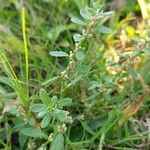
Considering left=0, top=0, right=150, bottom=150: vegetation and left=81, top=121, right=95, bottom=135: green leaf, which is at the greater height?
left=0, top=0, right=150, bottom=150: vegetation

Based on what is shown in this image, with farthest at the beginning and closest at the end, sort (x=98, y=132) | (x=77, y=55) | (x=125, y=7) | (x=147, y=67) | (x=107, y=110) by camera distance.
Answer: (x=125, y=7) < (x=147, y=67) < (x=107, y=110) < (x=98, y=132) < (x=77, y=55)

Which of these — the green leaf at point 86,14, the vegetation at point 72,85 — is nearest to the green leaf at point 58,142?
the vegetation at point 72,85

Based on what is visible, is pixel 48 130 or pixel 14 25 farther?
pixel 14 25

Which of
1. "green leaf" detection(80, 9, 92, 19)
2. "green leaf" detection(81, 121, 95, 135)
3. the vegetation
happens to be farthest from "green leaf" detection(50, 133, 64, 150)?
"green leaf" detection(80, 9, 92, 19)

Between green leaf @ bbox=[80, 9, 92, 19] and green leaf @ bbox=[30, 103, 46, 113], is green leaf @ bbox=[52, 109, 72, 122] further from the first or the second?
green leaf @ bbox=[80, 9, 92, 19]

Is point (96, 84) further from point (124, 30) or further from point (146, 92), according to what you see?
point (124, 30)

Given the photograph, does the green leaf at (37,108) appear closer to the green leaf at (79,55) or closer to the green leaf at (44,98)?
the green leaf at (44,98)

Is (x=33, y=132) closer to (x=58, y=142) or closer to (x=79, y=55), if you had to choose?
(x=58, y=142)

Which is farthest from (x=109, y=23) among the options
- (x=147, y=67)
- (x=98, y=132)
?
(x=98, y=132)
